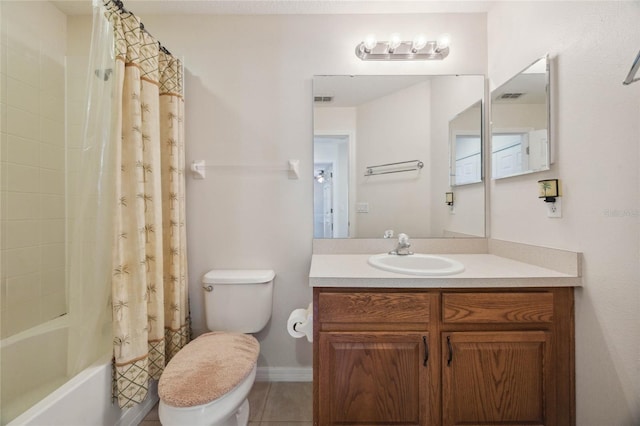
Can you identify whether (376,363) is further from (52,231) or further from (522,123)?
(52,231)

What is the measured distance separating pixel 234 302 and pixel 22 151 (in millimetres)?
1366

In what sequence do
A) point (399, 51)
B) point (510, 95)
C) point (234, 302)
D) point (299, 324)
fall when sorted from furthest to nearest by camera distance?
point (399, 51) → point (234, 302) → point (510, 95) → point (299, 324)

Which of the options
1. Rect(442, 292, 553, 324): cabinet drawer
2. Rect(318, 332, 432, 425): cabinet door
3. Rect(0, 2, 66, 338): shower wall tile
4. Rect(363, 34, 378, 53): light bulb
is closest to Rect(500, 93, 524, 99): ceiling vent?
Rect(363, 34, 378, 53): light bulb

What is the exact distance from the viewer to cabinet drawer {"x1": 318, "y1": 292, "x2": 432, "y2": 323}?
43.3 inches

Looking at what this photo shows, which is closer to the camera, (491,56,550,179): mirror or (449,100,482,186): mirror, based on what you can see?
(491,56,550,179): mirror

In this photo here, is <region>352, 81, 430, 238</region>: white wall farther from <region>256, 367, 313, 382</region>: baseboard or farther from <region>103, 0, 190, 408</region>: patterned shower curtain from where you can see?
<region>103, 0, 190, 408</region>: patterned shower curtain

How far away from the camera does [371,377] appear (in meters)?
1.10

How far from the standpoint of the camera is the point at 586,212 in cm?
104

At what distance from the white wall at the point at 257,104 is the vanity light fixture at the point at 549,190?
0.95 m

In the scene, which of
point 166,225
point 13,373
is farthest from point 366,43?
point 13,373

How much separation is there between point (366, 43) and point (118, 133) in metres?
1.48

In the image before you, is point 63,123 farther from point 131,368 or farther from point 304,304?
point 304,304

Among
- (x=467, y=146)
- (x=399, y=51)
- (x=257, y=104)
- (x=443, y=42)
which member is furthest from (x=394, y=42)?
(x=257, y=104)

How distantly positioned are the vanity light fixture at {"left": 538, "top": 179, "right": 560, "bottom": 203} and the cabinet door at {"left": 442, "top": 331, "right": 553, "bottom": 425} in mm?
595
